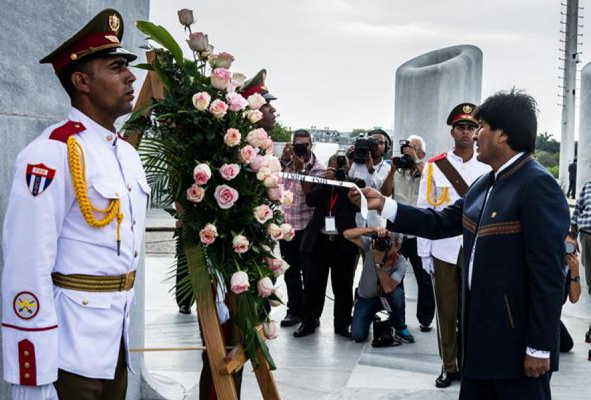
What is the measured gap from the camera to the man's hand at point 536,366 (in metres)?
3.02

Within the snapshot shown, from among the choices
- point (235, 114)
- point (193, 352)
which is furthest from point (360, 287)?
point (235, 114)

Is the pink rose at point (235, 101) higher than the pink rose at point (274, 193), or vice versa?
the pink rose at point (235, 101)

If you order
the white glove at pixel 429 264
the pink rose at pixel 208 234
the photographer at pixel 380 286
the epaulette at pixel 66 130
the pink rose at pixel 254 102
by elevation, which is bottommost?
the photographer at pixel 380 286

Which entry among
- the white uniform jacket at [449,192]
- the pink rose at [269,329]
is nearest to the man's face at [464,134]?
the white uniform jacket at [449,192]

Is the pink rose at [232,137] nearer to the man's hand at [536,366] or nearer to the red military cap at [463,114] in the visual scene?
the man's hand at [536,366]

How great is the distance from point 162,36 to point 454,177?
10.3 feet

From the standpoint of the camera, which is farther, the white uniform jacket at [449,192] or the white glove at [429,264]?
the white glove at [429,264]

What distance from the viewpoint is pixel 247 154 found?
119 inches

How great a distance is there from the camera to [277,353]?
6273mm

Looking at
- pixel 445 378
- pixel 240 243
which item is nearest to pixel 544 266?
pixel 240 243

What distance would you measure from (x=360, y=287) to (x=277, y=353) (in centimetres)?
101

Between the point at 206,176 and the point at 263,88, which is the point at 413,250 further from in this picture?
the point at 206,176

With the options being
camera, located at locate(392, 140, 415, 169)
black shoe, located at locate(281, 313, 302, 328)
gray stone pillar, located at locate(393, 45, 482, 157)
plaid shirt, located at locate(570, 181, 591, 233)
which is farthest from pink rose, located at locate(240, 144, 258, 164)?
gray stone pillar, located at locate(393, 45, 482, 157)

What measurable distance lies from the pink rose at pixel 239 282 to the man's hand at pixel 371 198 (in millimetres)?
1017
